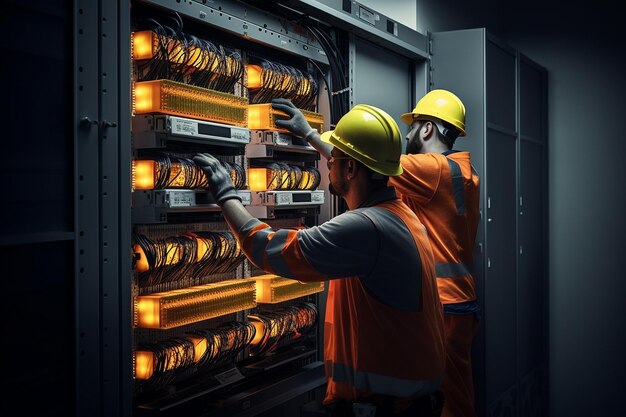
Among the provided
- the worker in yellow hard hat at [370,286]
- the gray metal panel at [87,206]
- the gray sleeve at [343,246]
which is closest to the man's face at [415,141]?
the worker in yellow hard hat at [370,286]

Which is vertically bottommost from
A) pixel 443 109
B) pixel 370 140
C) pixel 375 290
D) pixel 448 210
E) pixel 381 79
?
pixel 375 290

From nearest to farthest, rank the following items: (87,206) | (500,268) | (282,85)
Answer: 1. (87,206)
2. (282,85)
3. (500,268)

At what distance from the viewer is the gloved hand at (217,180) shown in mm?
2510

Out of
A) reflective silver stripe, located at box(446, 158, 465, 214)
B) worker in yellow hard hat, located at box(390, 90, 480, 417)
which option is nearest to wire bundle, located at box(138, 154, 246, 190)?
worker in yellow hard hat, located at box(390, 90, 480, 417)

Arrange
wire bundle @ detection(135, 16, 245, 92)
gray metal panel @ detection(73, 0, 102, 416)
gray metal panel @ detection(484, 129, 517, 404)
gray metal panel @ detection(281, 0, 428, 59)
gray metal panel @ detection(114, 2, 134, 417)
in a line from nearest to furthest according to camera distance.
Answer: gray metal panel @ detection(73, 0, 102, 416)
gray metal panel @ detection(114, 2, 134, 417)
wire bundle @ detection(135, 16, 245, 92)
gray metal panel @ detection(281, 0, 428, 59)
gray metal panel @ detection(484, 129, 517, 404)

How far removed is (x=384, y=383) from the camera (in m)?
2.36

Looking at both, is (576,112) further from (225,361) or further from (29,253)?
(29,253)

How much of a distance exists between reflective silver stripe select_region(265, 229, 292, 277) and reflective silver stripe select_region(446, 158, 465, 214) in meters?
1.43

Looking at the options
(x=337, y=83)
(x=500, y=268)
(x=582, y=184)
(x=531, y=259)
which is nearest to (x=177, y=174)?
(x=337, y=83)

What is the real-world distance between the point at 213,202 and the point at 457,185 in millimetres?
1336

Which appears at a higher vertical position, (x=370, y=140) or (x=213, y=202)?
(x=370, y=140)

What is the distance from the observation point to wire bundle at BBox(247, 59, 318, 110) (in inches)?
125

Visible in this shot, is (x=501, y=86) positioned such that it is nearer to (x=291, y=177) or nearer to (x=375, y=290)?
(x=291, y=177)

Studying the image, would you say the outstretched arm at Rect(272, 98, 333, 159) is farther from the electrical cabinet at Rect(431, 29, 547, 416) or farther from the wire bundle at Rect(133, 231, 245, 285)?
the electrical cabinet at Rect(431, 29, 547, 416)
